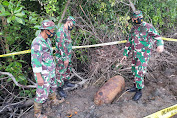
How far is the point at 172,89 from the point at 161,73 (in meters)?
0.98

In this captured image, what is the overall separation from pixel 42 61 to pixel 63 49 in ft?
2.40

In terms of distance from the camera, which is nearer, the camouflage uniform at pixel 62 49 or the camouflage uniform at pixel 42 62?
the camouflage uniform at pixel 42 62

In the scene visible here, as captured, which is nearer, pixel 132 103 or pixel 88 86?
pixel 132 103

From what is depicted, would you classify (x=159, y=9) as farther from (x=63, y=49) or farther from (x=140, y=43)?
(x=63, y=49)

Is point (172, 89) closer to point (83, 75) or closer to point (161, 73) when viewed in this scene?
point (161, 73)

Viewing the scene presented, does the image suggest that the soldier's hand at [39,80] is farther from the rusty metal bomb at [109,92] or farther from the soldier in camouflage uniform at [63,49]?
the rusty metal bomb at [109,92]

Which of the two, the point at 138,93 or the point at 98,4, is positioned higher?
the point at 98,4

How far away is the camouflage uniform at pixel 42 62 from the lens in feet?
7.80

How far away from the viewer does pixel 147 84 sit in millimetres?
3920

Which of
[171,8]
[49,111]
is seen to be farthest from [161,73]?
[49,111]

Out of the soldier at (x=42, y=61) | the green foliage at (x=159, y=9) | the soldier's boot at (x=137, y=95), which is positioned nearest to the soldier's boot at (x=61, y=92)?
the soldier at (x=42, y=61)

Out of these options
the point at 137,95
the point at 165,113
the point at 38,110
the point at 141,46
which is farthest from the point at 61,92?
the point at 165,113

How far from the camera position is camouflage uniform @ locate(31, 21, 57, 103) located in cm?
238

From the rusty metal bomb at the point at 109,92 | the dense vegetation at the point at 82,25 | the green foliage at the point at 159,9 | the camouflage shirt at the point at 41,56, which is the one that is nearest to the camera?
the camouflage shirt at the point at 41,56
